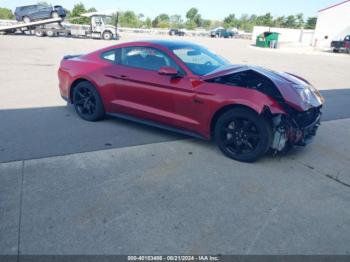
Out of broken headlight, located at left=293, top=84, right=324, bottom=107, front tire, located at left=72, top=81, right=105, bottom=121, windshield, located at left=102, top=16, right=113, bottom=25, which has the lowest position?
→ front tire, located at left=72, top=81, right=105, bottom=121

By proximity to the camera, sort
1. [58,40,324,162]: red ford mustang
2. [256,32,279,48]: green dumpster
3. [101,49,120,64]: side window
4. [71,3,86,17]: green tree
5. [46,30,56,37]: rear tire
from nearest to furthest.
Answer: [58,40,324,162]: red ford mustang < [101,49,120,64]: side window < [46,30,56,37]: rear tire < [256,32,279,48]: green dumpster < [71,3,86,17]: green tree

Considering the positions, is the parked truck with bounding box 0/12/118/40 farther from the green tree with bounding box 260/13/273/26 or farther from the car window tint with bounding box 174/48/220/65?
the green tree with bounding box 260/13/273/26

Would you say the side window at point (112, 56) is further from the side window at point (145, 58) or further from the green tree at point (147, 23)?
the green tree at point (147, 23)

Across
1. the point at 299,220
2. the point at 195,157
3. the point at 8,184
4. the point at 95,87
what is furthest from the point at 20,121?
the point at 299,220

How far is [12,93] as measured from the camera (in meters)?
7.32

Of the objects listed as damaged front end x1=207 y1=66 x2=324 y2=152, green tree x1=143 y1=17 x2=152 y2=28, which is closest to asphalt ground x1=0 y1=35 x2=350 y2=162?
damaged front end x1=207 y1=66 x2=324 y2=152

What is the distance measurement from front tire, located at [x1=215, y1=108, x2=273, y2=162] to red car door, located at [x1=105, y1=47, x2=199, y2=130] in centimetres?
43

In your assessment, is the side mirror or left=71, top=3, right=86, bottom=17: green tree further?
left=71, top=3, right=86, bottom=17: green tree

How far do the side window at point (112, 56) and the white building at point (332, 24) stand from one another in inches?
1588

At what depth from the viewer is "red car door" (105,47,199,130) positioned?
439cm

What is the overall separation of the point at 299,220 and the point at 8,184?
3.03m

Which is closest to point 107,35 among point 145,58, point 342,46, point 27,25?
point 27,25

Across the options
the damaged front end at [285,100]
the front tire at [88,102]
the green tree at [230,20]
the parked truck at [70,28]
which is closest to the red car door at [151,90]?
the front tire at [88,102]

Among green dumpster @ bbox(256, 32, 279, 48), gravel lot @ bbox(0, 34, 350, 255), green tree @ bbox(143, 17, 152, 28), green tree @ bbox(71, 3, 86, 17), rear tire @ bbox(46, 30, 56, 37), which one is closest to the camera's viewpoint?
gravel lot @ bbox(0, 34, 350, 255)
